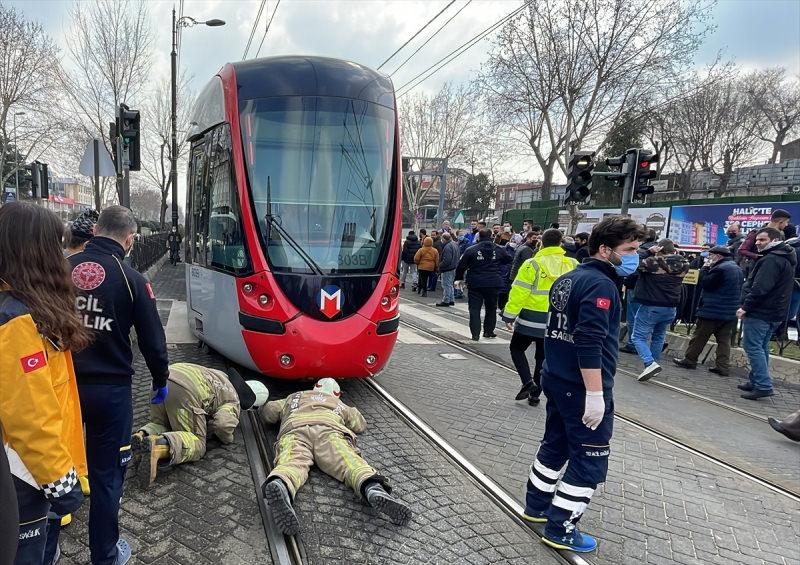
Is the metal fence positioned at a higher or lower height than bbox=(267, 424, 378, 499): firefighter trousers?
higher

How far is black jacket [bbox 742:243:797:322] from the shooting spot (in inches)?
244

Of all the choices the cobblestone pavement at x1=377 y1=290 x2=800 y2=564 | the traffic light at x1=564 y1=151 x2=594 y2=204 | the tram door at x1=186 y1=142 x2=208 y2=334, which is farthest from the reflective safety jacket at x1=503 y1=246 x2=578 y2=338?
the traffic light at x1=564 y1=151 x2=594 y2=204

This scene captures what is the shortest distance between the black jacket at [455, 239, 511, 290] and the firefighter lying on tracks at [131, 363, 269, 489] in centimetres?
469

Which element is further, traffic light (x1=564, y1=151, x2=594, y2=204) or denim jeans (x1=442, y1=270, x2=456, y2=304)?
denim jeans (x1=442, y1=270, x2=456, y2=304)

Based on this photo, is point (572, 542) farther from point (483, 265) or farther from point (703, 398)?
point (483, 265)

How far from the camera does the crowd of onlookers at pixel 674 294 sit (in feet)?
18.0

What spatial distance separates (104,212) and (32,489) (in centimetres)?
140

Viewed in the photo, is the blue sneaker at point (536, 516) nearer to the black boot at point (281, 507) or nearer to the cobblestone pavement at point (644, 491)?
the cobblestone pavement at point (644, 491)

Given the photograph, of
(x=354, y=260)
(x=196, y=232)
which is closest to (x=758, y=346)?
(x=354, y=260)

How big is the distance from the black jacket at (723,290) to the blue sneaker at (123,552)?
7732 mm

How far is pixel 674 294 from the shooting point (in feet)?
23.7

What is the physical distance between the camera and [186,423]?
3.72 metres

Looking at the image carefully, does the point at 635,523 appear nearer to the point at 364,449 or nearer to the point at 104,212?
the point at 364,449

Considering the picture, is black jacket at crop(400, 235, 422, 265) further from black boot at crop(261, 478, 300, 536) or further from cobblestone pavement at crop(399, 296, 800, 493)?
black boot at crop(261, 478, 300, 536)
